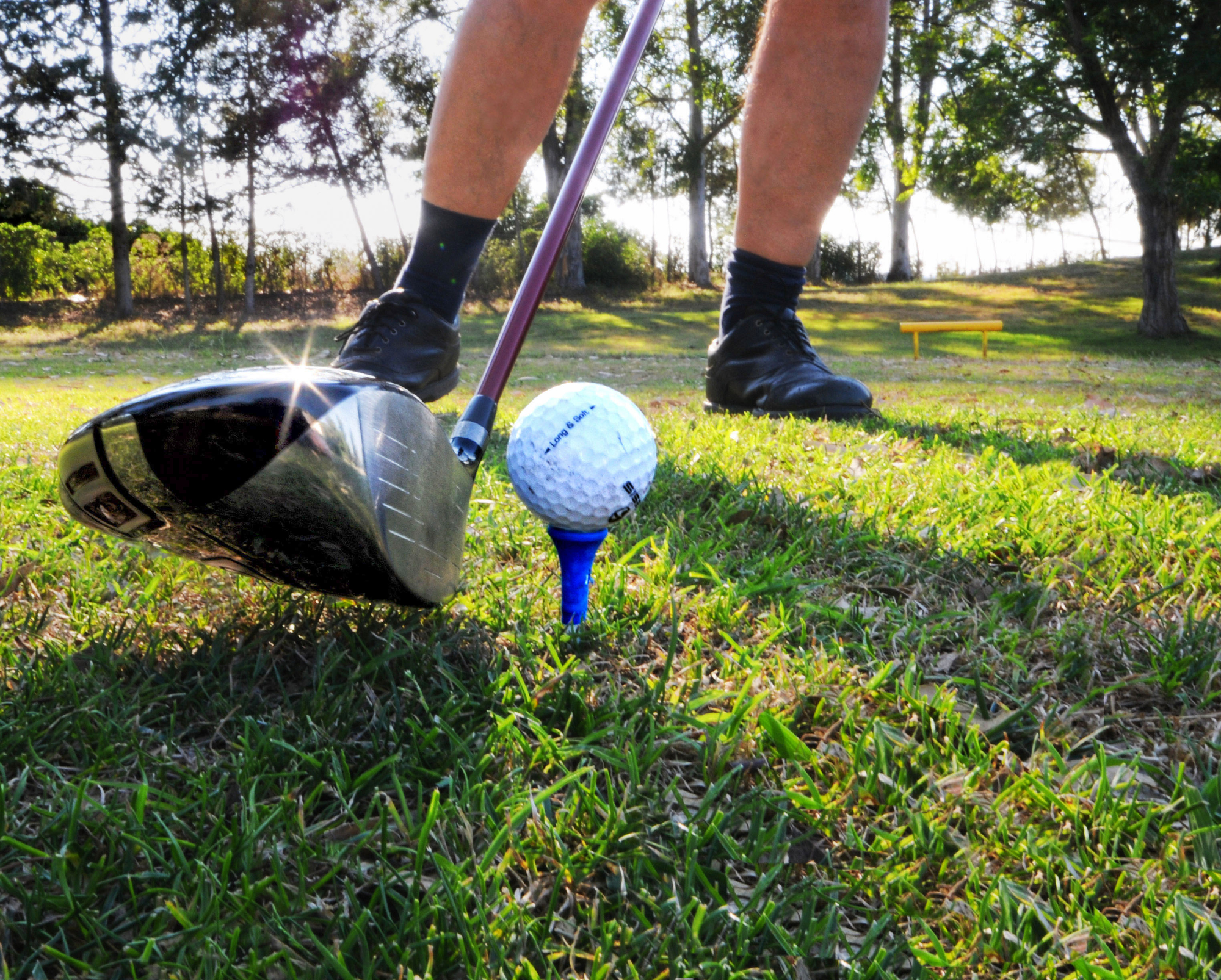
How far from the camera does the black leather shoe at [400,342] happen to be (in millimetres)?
3045

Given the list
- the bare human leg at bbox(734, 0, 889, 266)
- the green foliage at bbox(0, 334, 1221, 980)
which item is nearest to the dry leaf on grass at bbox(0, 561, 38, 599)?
the green foliage at bbox(0, 334, 1221, 980)

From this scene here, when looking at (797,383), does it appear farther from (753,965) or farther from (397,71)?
(397,71)

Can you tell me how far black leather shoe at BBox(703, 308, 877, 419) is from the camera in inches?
145

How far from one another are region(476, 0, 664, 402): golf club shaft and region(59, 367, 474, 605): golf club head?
588 millimetres

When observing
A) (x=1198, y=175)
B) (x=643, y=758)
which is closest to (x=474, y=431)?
(x=643, y=758)

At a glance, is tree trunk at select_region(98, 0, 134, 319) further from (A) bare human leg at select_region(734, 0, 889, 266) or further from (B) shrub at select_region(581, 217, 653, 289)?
(A) bare human leg at select_region(734, 0, 889, 266)

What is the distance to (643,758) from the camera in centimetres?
119

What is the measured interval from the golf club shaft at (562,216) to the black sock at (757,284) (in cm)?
130

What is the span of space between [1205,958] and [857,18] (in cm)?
303

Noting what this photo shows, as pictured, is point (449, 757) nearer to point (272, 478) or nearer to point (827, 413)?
point (272, 478)

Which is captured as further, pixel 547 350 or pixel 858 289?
pixel 858 289

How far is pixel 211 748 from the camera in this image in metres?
1.21

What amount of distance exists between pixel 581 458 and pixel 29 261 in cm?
2725

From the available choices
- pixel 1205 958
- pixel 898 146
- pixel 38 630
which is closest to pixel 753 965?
pixel 1205 958
